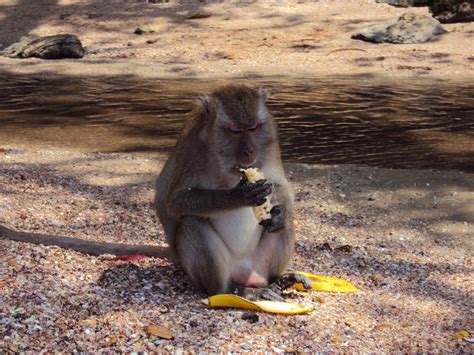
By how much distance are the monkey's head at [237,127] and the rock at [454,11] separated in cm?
1548

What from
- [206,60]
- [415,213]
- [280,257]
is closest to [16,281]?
[280,257]

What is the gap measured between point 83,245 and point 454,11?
15.7 meters

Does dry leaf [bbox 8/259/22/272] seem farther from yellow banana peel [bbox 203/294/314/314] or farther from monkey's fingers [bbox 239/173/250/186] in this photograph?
monkey's fingers [bbox 239/173/250/186]

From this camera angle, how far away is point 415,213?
24.9 ft

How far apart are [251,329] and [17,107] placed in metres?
9.46

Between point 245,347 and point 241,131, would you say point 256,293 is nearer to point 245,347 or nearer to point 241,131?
point 245,347

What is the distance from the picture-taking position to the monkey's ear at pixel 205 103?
4.97 meters

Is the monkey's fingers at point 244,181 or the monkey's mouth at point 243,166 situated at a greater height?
the monkey's mouth at point 243,166

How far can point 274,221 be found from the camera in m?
4.96

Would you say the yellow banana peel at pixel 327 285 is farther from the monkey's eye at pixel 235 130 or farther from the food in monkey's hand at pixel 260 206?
the monkey's eye at pixel 235 130

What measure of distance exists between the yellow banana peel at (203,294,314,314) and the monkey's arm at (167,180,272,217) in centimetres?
49

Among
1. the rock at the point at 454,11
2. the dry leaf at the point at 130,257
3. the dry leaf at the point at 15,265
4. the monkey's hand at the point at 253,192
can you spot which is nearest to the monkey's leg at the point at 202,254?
the monkey's hand at the point at 253,192

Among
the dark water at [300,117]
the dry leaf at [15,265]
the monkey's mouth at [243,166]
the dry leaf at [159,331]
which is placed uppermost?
the monkey's mouth at [243,166]

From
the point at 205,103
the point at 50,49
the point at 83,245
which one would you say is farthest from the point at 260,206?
the point at 50,49
